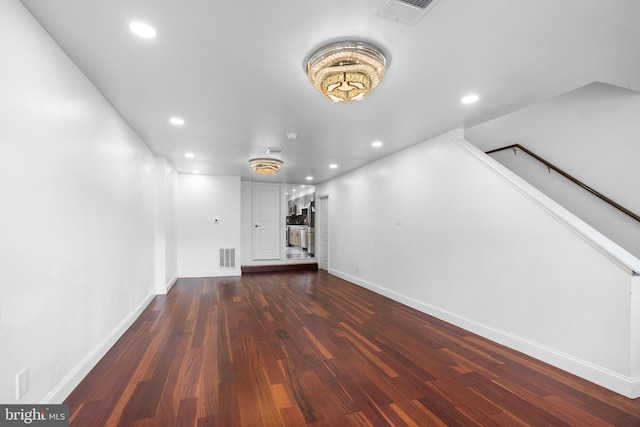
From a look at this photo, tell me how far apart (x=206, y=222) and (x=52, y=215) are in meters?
5.18

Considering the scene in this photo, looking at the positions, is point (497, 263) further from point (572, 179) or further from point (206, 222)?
point (206, 222)

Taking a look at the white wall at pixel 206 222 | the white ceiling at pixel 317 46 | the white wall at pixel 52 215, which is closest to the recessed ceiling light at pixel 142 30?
the white ceiling at pixel 317 46

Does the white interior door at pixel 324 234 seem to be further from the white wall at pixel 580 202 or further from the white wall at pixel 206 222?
the white wall at pixel 580 202

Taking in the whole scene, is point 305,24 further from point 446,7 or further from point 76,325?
point 76,325

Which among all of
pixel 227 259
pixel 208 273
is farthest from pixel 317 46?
pixel 208 273

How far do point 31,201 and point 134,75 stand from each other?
4.11 ft

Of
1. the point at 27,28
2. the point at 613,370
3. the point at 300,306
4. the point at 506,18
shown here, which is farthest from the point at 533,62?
the point at 300,306

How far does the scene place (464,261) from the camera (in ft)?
11.5

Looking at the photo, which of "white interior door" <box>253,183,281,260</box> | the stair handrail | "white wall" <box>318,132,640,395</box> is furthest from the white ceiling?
"white interior door" <box>253,183,281,260</box>

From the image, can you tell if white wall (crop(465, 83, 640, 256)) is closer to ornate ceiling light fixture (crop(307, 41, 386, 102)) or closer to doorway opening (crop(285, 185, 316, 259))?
ornate ceiling light fixture (crop(307, 41, 386, 102))

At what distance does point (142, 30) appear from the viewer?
1.76 m

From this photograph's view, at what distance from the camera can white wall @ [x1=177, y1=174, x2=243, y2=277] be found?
675 centimetres

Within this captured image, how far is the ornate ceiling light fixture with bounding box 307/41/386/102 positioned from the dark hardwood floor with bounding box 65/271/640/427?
2.28m

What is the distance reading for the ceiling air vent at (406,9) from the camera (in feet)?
5.09
